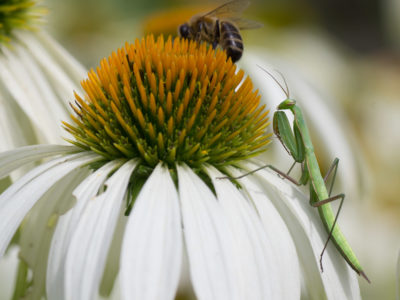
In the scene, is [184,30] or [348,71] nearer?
[184,30]

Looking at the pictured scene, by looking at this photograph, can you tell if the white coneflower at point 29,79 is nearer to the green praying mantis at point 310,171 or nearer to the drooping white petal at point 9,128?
the drooping white petal at point 9,128

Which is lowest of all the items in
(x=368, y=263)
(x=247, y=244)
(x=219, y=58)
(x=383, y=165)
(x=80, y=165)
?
(x=368, y=263)

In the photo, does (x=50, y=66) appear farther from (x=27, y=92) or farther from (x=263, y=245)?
(x=263, y=245)

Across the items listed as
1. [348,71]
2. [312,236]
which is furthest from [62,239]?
[348,71]

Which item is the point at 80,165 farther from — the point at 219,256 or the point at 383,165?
the point at 383,165

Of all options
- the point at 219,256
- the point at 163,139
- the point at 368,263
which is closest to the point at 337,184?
the point at 368,263

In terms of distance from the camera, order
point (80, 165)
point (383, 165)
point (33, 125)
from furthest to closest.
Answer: point (383, 165) → point (33, 125) → point (80, 165)
